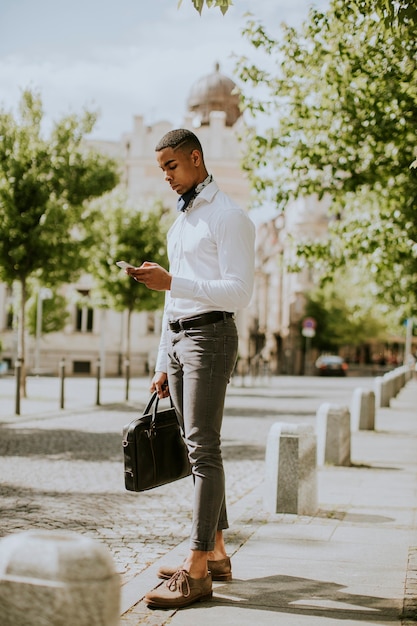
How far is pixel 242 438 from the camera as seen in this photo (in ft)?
45.0

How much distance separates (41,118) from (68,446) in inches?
437

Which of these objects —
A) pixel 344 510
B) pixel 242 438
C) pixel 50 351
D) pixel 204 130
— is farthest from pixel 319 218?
pixel 344 510

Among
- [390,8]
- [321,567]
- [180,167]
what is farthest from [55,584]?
[390,8]

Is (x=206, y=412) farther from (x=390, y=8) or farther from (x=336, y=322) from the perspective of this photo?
(x=336, y=322)

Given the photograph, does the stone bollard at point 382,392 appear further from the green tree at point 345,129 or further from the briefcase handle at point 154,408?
the briefcase handle at point 154,408

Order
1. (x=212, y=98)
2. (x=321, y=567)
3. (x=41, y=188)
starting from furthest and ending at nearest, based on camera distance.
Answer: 1. (x=212, y=98)
2. (x=41, y=188)
3. (x=321, y=567)

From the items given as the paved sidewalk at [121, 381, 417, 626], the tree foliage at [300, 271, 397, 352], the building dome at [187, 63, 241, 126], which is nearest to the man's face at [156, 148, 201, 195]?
the paved sidewalk at [121, 381, 417, 626]

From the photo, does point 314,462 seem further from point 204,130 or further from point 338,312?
point 338,312

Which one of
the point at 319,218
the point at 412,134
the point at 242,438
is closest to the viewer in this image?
the point at 412,134

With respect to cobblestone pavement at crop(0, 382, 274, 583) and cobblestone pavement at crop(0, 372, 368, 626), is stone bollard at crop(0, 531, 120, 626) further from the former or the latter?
cobblestone pavement at crop(0, 382, 274, 583)

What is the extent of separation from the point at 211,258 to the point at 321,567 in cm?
190

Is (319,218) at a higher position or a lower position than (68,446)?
higher

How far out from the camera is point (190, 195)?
4.59 m

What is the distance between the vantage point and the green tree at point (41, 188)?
20.0 metres
